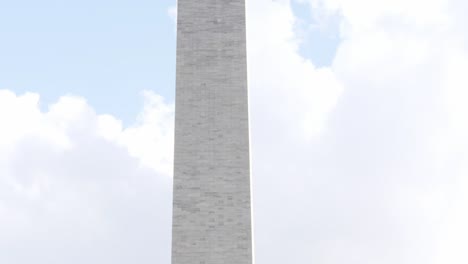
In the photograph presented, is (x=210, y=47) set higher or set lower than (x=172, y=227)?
higher

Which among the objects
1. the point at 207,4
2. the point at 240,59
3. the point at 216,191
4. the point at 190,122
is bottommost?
the point at 216,191

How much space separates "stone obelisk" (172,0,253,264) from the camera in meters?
17.0

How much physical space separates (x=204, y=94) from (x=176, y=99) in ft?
2.03

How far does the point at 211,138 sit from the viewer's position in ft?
58.0

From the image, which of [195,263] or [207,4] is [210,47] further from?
[195,263]

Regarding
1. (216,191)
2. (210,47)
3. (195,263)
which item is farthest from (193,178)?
(210,47)

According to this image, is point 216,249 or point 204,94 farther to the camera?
point 204,94

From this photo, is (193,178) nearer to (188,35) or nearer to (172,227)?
(172,227)

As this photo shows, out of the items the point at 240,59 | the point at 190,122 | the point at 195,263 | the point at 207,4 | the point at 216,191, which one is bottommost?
the point at 195,263

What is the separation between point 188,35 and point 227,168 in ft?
10.6

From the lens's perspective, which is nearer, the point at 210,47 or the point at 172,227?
the point at 172,227

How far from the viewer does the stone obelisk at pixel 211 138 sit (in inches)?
669

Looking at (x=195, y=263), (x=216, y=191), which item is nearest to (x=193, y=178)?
(x=216, y=191)

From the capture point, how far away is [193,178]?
57.2ft
